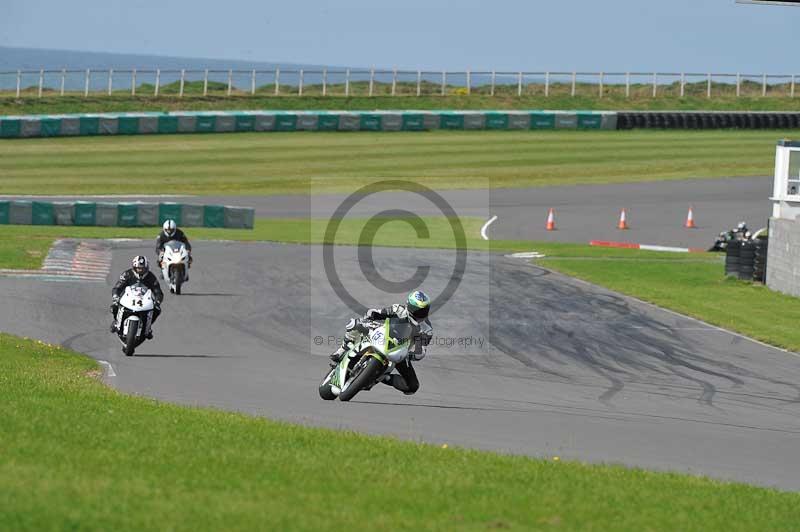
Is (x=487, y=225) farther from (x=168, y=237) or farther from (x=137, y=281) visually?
(x=137, y=281)

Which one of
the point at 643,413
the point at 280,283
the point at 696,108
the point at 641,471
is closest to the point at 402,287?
the point at 280,283

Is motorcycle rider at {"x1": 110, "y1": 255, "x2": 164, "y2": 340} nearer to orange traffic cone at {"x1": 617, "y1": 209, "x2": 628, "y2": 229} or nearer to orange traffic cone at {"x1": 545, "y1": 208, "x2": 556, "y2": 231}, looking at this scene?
orange traffic cone at {"x1": 545, "y1": 208, "x2": 556, "y2": 231}

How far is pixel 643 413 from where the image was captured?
17.0 meters

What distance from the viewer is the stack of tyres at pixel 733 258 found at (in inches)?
1284

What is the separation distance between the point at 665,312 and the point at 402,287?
589cm

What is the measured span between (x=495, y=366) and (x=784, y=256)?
41.4 ft

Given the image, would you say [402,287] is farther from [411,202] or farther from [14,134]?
[14,134]

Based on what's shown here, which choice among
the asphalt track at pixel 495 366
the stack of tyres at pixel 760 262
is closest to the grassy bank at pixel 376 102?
the asphalt track at pixel 495 366

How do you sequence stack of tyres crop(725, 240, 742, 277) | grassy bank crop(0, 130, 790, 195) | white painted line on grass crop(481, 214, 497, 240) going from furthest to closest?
1. grassy bank crop(0, 130, 790, 195)
2. white painted line on grass crop(481, 214, 497, 240)
3. stack of tyres crop(725, 240, 742, 277)

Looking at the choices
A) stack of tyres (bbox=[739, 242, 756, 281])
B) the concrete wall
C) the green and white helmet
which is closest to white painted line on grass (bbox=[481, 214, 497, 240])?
stack of tyres (bbox=[739, 242, 756, 281])

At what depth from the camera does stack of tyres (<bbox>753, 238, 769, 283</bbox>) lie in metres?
31.9

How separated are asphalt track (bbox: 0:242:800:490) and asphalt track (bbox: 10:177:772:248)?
14099 mm

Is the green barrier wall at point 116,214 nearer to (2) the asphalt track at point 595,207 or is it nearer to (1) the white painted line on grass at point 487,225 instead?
(2) the asphalt track at point 595,207

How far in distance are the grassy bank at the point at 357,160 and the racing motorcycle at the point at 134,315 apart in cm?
3310
